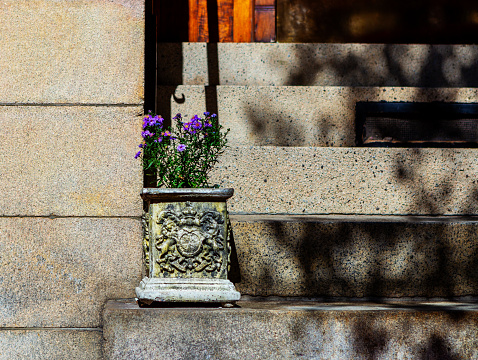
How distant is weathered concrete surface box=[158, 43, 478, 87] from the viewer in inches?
171

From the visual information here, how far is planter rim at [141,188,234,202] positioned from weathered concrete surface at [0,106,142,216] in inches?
17.5

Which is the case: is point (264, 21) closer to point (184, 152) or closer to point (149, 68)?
point (149, 68)

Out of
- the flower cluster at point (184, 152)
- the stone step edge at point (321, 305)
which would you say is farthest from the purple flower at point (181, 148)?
the stone step edge at point (321, 305)

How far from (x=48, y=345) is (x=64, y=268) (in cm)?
49

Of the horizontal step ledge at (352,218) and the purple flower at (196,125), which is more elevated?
the purple flower at (196,125)

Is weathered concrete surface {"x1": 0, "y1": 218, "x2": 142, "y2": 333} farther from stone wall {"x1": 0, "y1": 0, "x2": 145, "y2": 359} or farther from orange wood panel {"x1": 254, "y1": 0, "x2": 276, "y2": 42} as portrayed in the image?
orange wood panel {"x1": 254, "y1": 0, "x2": 276, "y2": 42}

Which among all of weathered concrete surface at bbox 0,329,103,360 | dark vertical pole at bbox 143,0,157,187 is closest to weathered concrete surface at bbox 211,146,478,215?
dark vertical pole at bbox 143,0,157,187

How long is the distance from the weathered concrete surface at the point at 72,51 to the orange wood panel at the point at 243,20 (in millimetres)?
1884

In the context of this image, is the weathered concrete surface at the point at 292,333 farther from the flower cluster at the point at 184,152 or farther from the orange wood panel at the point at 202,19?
the orange wood panel at the point at 202,19

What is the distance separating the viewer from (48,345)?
3139 millimetres

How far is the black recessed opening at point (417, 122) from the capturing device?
391 centimetres

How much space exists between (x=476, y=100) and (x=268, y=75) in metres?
1.74

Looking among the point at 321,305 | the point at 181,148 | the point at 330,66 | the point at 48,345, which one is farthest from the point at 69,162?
the point at 330,66

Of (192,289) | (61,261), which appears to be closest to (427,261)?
(192,289)
